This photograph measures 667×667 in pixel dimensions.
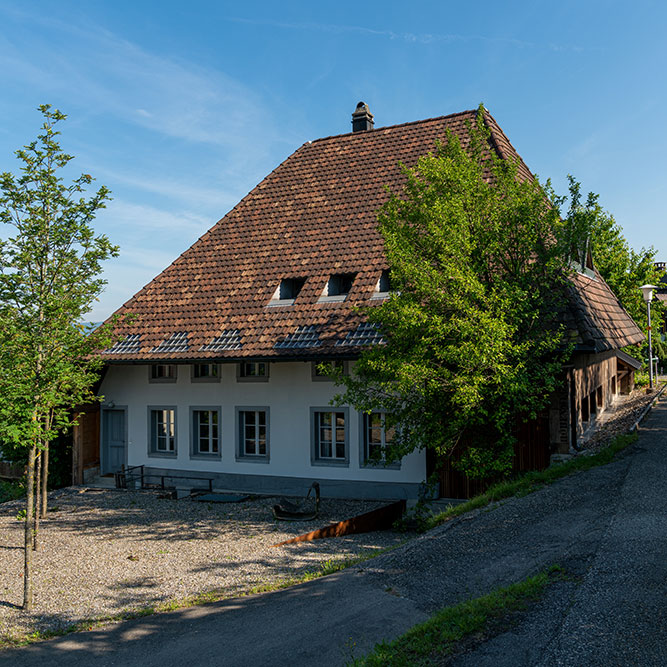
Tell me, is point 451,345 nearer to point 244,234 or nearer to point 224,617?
point 224,617

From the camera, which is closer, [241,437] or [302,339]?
[302,339]

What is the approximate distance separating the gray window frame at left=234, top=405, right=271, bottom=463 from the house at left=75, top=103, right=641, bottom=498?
37mm

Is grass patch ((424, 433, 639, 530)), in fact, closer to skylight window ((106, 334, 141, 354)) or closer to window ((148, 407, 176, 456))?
window ((148, 407, 176, 456))

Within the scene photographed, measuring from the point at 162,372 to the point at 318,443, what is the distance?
16.9ft

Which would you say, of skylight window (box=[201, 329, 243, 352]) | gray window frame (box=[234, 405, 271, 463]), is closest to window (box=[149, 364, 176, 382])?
skylight window (box=[201, 329, 243, 352])

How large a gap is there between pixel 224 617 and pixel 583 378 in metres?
11.1

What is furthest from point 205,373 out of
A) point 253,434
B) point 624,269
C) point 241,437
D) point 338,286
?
point 624,269

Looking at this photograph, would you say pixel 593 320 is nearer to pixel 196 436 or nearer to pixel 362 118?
pixel 196 436

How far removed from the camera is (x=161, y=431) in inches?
711

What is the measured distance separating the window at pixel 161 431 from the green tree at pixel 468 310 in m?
7.60

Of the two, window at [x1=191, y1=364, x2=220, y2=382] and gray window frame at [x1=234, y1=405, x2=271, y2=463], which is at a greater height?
window at [x1=191, y1=364, x2=220, y2=382]

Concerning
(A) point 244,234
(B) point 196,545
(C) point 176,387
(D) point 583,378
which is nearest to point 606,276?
(D) point 583,378

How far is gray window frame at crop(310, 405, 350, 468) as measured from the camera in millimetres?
15617

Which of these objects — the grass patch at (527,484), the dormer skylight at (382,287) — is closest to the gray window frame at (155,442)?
the dormer skylight at (382,287)
